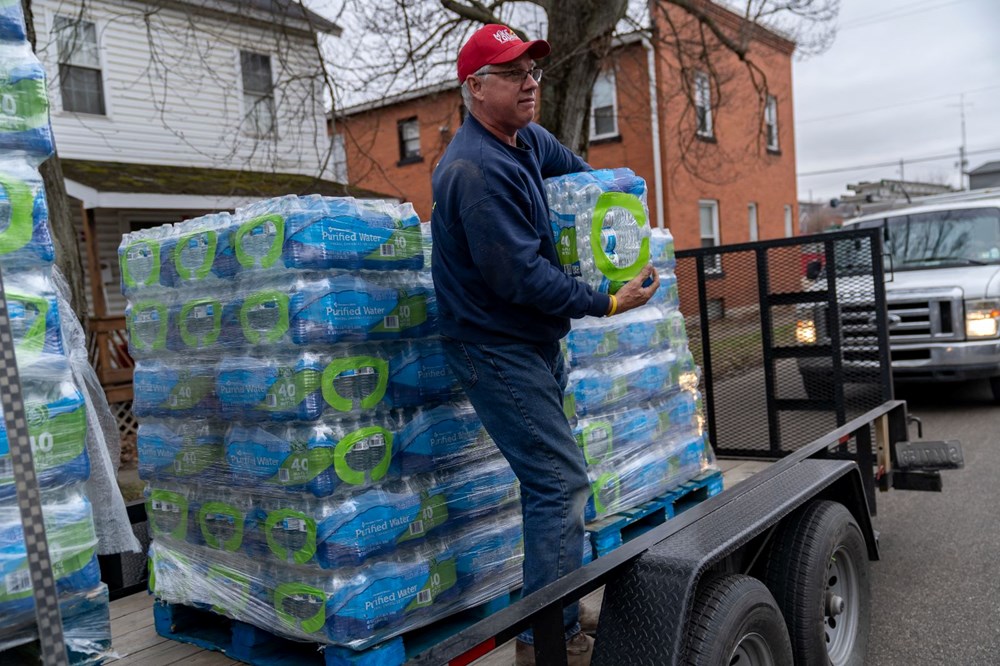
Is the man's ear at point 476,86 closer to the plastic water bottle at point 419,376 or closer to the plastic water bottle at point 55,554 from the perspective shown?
the plastic water bottle at point 419,376

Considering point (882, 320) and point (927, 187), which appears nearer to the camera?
point (882, 320)

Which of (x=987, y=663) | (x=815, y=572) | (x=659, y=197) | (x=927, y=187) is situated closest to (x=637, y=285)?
(x=815, y=572)

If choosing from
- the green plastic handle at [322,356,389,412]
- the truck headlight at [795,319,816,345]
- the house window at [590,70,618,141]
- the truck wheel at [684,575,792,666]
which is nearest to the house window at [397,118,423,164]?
the house window at [590,70,618,141]

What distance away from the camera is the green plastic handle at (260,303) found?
250 centimetres

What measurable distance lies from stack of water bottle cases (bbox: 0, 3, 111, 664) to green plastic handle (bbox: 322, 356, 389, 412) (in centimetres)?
70

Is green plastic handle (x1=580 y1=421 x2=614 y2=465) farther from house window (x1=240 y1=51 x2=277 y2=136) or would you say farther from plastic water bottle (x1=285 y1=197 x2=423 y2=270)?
house window (x1=240 y1=51 x2=277 y2=136)

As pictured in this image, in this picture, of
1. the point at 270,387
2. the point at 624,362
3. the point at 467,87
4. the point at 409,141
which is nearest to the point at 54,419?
the point at 270,387

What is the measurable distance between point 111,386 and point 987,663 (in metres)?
9.80

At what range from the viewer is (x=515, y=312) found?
2.59m

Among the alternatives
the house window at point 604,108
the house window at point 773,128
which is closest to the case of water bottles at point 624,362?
the house window at point 604,108

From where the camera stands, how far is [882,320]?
446cm

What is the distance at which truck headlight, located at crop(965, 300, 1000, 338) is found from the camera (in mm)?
8742

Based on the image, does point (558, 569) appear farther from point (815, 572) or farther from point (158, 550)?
point (158, 550)

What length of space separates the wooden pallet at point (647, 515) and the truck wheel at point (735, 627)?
0.57 metres
